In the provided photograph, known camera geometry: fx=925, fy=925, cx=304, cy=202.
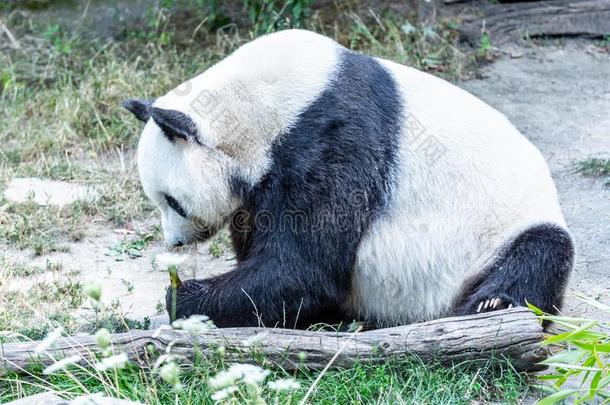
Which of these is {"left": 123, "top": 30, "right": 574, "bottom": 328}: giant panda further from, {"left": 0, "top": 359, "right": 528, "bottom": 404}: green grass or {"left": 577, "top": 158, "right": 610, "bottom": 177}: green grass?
{"left": 577, "top": 158, "right": 610, "bottom": 177}: green grass

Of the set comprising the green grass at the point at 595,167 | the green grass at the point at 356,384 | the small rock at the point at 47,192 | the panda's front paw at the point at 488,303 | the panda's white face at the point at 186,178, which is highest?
the panda's white face at the point at 186,178

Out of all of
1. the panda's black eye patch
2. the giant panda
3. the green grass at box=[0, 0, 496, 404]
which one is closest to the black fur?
the giant panda

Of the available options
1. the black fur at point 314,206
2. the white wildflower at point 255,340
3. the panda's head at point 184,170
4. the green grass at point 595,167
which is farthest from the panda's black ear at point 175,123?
the green grass at point 595,167

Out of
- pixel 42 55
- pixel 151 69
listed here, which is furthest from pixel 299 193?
pixel 42 55

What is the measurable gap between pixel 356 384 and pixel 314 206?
94 centimetres

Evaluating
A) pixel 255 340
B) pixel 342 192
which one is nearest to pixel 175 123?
pixel 342 192

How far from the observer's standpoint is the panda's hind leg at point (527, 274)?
4.85 m

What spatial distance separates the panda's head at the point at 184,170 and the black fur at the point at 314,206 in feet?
0.38

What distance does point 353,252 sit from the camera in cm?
498

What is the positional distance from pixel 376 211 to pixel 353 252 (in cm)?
25

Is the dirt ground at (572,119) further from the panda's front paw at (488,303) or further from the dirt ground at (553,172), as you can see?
the panda's front paw at (488,303)

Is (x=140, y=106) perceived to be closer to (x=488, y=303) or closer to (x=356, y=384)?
(x=356, y=384)

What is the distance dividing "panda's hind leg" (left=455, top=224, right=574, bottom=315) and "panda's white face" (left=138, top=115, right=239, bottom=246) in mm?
1392

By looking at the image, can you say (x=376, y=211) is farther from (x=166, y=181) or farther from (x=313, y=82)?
(x=166, y=181)
